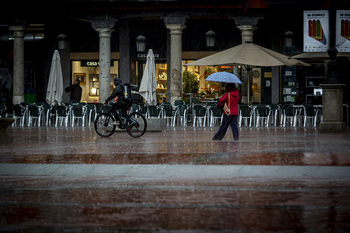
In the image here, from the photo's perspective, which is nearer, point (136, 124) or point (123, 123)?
point (136, 124)

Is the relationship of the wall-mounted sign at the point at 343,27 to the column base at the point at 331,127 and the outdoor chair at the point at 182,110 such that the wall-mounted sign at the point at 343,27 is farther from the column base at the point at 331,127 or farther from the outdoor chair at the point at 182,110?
the outdoor chair at the point at 182,110

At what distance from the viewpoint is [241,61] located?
1664cm

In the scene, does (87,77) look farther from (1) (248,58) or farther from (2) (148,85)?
(1) (248,58)

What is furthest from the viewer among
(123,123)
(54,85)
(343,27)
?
(54,85)

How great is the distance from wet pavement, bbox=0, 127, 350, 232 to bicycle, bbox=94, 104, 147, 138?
2.43 metres

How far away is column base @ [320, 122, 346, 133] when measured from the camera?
16.0 metres

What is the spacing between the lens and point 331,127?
1612cm

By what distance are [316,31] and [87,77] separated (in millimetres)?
14028

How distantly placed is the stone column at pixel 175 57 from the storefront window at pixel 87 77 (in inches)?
232

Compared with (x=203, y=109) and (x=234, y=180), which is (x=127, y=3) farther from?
(x=234, y=180)

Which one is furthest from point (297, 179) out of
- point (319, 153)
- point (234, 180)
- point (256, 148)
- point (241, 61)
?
point (241, 61)

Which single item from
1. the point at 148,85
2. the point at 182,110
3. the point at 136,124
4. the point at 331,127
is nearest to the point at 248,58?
the point at 331,127

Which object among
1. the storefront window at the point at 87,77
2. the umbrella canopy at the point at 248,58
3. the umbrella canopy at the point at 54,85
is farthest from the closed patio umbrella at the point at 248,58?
the storefront window at the point at 87,77

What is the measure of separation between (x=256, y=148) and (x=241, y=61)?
5.73 m
